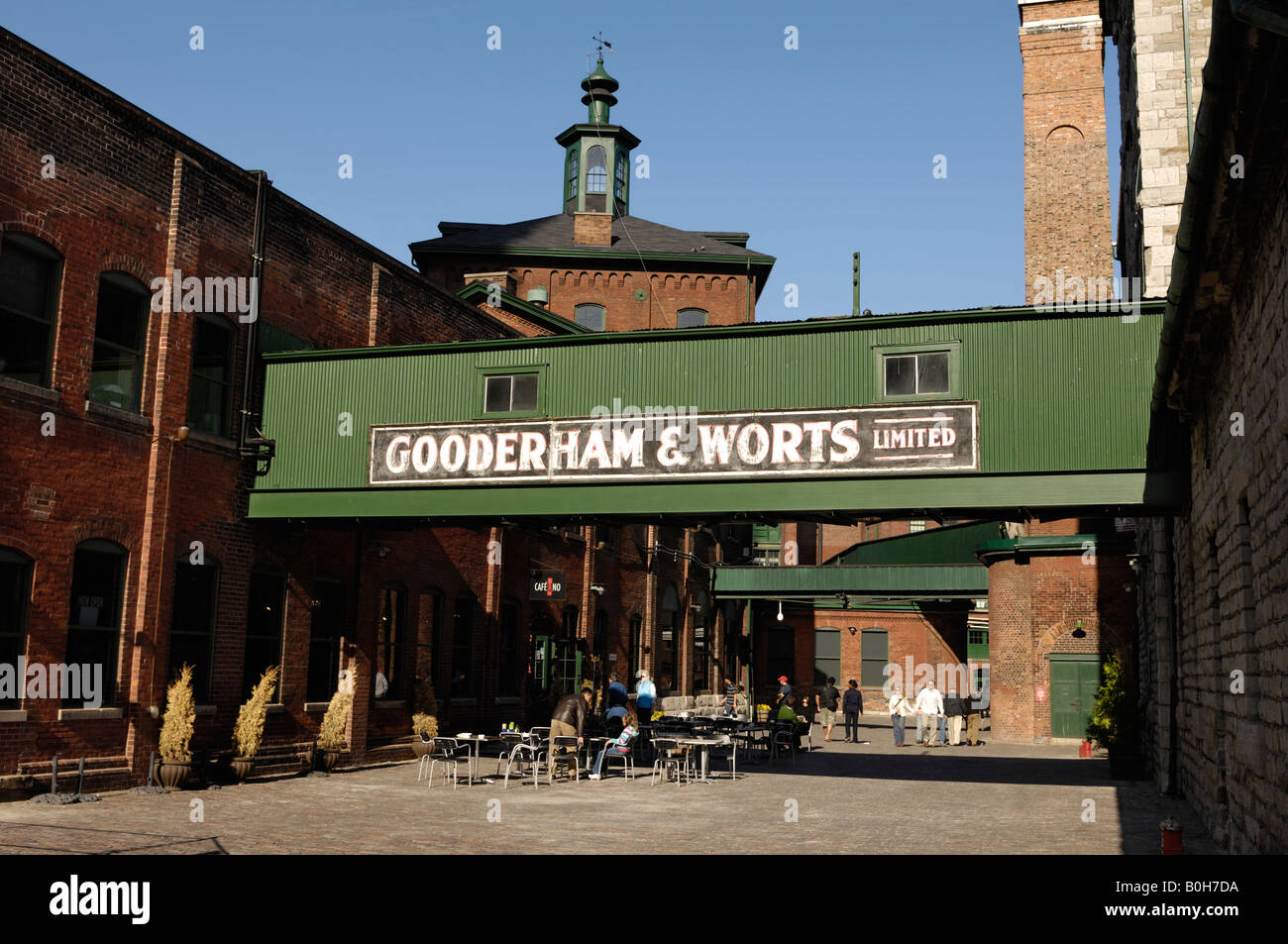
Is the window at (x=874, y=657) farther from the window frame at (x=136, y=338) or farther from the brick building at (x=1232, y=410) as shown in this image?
the window frame at (x=136, y=338)

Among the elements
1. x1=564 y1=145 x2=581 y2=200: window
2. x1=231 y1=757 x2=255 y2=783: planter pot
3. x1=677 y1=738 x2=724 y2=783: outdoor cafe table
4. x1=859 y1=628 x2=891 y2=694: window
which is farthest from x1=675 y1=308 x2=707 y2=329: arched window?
x1=231 y1=757 x2=255 y2=783: planter pot

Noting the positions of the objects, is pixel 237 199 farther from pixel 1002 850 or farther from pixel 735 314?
pixel 735 314

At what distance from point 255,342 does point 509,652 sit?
436 inches

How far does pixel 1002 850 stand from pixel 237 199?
51.6ft

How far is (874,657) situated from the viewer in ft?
166

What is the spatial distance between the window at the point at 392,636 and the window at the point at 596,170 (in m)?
35.5

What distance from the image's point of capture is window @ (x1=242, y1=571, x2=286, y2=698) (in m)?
19.8

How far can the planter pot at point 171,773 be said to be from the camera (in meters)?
17.2

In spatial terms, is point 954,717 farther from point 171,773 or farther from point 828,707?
point 171,773

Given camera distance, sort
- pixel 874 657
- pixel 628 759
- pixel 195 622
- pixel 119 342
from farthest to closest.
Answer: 1. pixel 874 657
2. pixel 628 759
3. pixel 195 622
4. pixel 119 342

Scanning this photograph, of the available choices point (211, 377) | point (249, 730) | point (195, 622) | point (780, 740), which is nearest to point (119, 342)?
point (211, 377)

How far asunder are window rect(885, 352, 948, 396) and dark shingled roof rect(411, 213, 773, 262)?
33784 mm

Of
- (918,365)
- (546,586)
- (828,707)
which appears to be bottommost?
(828,707)

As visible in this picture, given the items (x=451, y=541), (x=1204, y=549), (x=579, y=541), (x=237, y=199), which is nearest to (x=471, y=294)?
(x=579, y=541)
